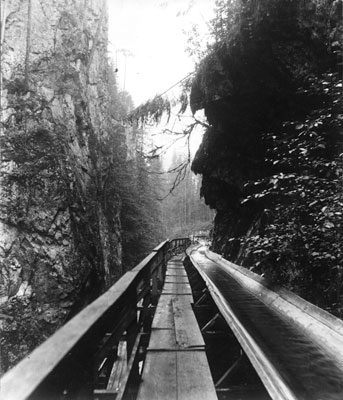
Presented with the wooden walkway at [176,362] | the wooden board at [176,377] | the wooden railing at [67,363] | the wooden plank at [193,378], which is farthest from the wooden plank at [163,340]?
the wooden railing at [67,363]

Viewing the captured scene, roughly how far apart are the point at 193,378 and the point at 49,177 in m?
13.7

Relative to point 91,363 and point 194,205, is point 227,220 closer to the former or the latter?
point 91,363

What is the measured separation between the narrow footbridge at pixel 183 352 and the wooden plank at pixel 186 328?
1 centimetres

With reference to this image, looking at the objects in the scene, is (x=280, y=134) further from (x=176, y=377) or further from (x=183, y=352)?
(x=176, y=377)

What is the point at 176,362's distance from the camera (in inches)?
132

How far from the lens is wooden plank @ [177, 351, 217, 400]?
2648 millimetres

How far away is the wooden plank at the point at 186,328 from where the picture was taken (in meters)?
3.90

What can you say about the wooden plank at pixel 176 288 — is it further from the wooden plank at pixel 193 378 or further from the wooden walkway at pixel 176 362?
the wooden plank at pixel 193 378

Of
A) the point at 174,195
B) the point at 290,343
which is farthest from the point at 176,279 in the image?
the point at 290,343

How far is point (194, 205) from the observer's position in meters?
72.5

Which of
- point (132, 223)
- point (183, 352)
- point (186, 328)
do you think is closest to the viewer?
point (183, 352)

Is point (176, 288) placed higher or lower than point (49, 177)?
lower

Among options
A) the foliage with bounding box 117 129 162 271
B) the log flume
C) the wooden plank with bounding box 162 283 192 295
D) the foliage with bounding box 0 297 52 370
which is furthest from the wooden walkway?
the foliage with bounding box 117 129 162 271

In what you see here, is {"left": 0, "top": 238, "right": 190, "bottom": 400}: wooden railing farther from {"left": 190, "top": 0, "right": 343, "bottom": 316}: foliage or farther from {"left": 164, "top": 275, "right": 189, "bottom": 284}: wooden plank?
{"left": 164, "top": 275, "right": 189, "bottom": 284}: wooden plank
